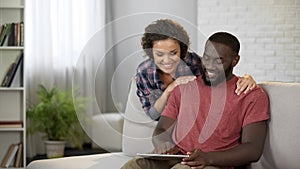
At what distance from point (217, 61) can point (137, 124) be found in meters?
0.58

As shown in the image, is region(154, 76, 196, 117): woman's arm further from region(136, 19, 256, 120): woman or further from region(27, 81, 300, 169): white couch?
region(27, 81, 300, 169): white couch

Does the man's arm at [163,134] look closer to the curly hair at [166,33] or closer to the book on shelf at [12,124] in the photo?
the curly hair at [166,33]

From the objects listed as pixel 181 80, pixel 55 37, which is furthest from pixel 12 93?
→ pixel 181 80

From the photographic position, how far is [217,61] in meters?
2.66

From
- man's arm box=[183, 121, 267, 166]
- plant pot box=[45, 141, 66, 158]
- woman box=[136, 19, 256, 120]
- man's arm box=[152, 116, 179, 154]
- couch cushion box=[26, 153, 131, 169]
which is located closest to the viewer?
man's arm box=[183, 121, 267, 166]

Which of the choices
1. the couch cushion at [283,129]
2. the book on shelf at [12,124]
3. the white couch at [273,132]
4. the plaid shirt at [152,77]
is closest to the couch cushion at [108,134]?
the white couch at [273,132]

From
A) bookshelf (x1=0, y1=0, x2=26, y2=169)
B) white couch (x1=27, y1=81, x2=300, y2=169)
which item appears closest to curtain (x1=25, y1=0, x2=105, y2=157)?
bookshelf (x1=0, y1=0, x2=26, y2=169)

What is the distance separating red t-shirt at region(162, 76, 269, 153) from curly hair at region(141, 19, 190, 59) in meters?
0.21

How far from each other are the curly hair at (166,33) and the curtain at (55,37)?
3668 mm

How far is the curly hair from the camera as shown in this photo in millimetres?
2590

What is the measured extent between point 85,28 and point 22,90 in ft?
4.46

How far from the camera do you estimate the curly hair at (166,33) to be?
2.59 metres

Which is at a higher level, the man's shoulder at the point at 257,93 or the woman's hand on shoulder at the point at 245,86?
the woman's hand on shoulder at the point at 245,86

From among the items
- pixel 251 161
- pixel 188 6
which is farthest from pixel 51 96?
pixel 251 161
